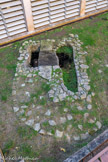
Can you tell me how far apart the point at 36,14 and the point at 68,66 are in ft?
9.95

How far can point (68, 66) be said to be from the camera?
17.1 feet

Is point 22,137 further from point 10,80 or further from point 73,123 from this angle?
point 10,80

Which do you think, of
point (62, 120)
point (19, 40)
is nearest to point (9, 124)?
point (62, 120)

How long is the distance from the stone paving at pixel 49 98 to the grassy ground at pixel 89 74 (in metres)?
0.21

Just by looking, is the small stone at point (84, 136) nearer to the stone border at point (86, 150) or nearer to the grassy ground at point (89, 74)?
the grassy ground at point (89, 74)

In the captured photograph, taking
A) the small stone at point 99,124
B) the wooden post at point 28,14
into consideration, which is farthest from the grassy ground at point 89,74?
the wooden post at point 28,14

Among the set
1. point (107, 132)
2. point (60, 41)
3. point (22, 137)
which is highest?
point (60, 41)

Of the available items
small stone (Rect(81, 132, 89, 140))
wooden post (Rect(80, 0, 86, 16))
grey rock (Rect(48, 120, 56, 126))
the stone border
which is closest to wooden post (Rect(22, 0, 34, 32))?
wooden post (Rect(80, 0, 86, 16))

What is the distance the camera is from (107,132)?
3.06 m

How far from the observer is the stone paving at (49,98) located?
3596 millimetres

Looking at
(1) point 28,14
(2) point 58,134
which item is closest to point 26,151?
(2) point 58,134

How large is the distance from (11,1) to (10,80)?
334 centimetres

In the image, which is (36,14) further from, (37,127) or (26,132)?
(26,132)

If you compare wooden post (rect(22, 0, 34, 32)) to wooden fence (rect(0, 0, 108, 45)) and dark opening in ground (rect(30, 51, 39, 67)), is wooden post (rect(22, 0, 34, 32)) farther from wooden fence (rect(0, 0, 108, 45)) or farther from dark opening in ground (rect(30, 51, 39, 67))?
dark opening in ground (rect(30, 51, 39, 67))
